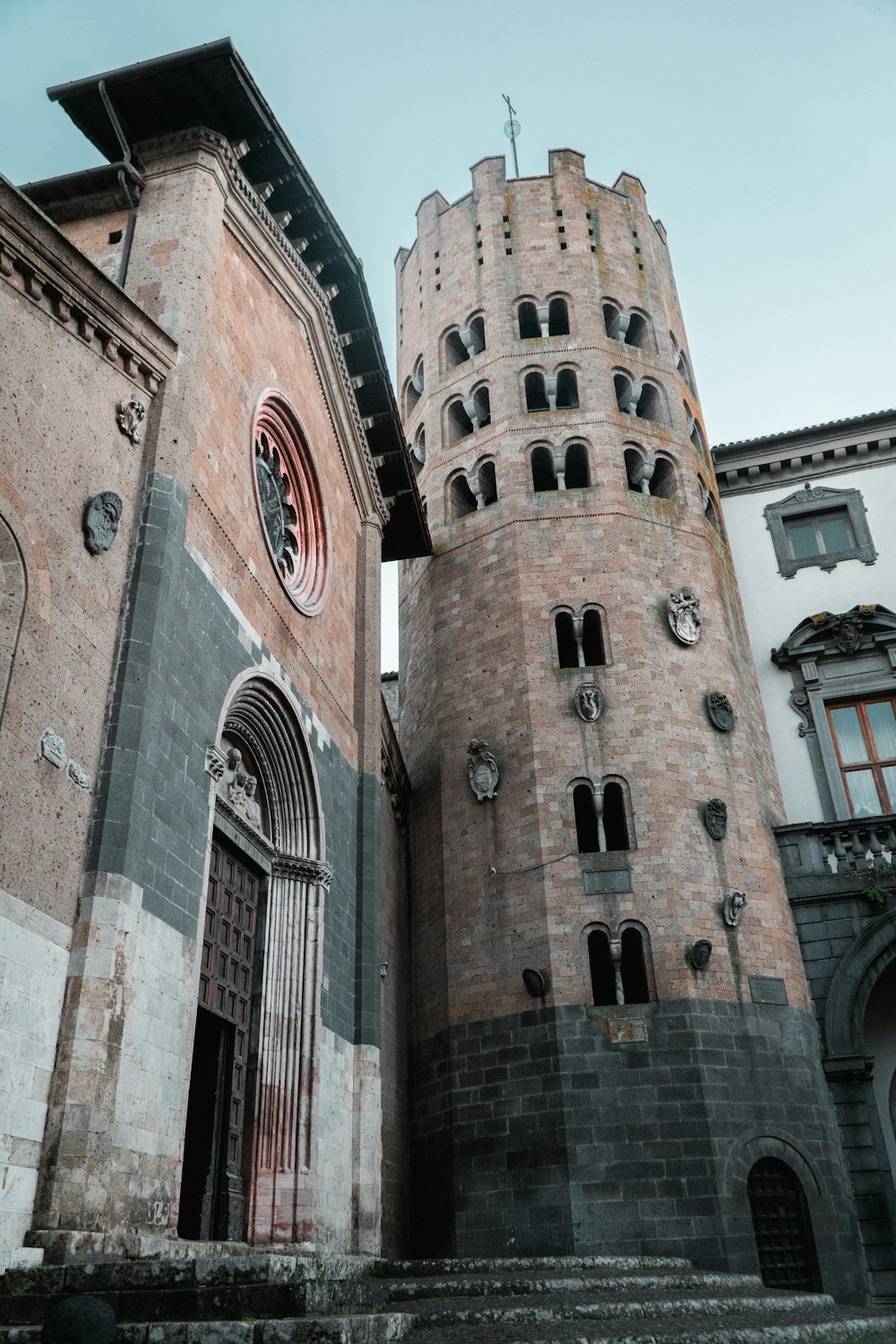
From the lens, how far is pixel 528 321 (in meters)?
25.2

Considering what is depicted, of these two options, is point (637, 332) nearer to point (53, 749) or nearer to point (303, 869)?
point (303, 869)

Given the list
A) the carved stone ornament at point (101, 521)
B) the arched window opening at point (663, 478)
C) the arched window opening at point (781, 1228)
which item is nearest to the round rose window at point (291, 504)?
the carved stone ornament at point (101, 521)

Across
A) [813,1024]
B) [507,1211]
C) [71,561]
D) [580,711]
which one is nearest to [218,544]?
[71,561]

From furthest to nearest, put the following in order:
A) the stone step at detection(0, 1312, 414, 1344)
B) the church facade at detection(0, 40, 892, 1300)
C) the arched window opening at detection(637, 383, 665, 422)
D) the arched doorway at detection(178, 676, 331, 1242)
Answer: the arched window opening at detection(637, 383, 665, 422) → the arched doorway at detection(178, 676, 331, 1242) → the church facade at detection(0, 40, 892, 1300) → the stone step at detection(0, 1312, 414, 1344)

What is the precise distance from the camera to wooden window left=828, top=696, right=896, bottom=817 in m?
20.2

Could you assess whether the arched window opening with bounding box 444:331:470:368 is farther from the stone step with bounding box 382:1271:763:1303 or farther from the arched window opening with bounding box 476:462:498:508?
the stone step with bounding box 382:1271:763:1303

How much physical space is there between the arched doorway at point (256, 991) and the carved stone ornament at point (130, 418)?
3.02m

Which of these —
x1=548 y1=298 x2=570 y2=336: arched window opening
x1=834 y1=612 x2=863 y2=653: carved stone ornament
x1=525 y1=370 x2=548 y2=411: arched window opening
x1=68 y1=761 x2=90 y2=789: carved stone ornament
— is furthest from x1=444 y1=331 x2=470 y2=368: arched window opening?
x1=68 y1=761 x2=90 y2=789: carved stone ornament

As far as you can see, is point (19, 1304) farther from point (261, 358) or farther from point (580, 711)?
point (580, 711)

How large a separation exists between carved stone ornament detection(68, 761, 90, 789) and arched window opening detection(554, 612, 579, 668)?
39.5 feet

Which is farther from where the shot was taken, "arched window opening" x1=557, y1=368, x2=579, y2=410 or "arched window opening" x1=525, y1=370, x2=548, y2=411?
"arched window opening" x1=525, y1=370, x2=548, y2=411

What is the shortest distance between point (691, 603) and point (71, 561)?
13219mm

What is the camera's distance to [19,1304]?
6.88 meters

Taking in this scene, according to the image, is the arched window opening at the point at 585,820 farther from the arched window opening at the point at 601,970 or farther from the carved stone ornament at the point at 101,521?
the carved stone ornament at the point at 101,521
